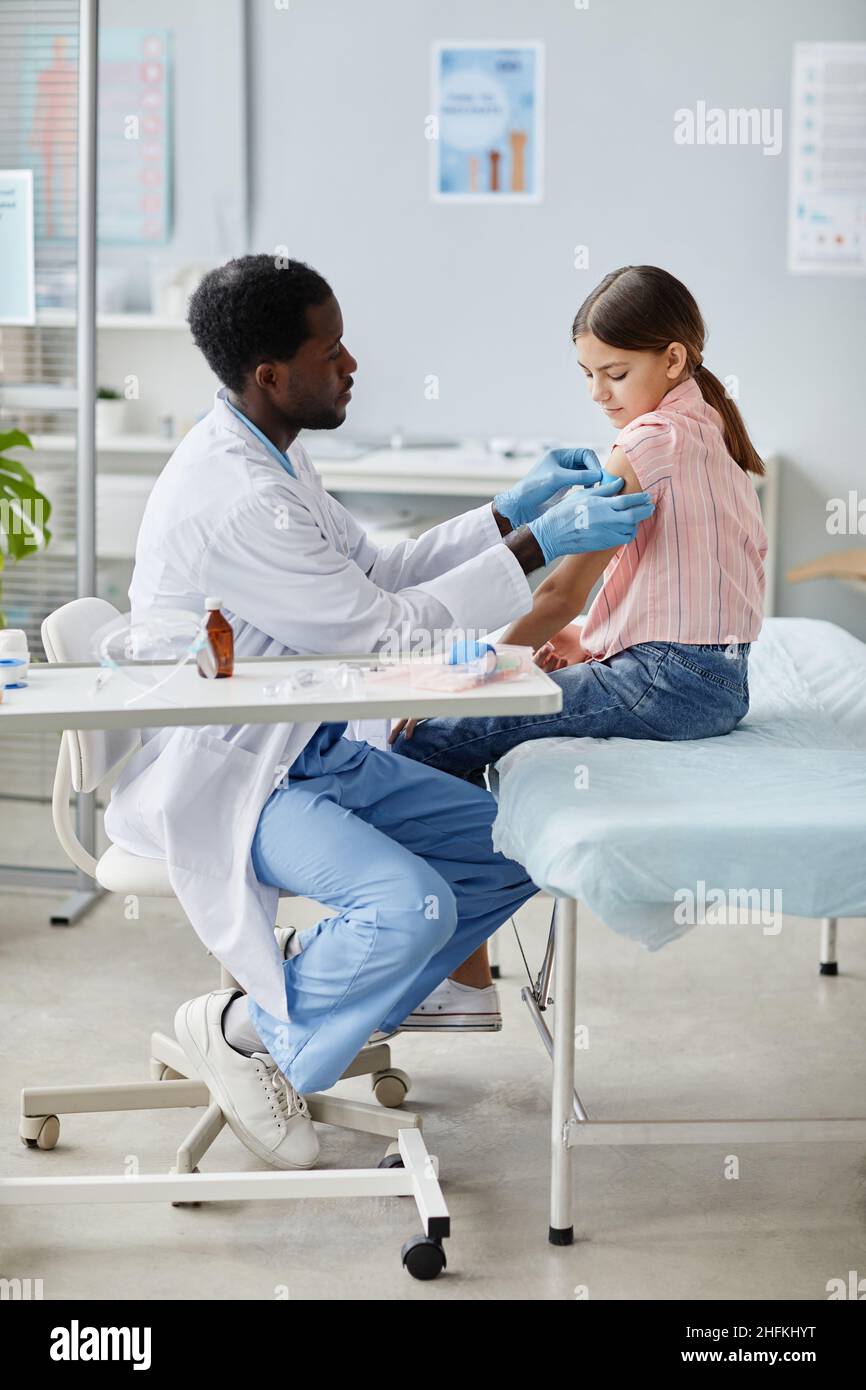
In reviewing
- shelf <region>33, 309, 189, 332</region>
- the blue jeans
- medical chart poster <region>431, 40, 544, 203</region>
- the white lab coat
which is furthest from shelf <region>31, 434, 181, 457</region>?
the blue jeans

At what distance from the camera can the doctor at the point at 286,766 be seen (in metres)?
1.94

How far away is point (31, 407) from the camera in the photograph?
3207mm

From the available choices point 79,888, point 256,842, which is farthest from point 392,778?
point 79,888

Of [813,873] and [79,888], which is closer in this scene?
[813,873]

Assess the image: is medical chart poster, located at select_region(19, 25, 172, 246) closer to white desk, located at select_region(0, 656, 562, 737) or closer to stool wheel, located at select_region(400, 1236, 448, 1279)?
white desk, located at select_region(0, 656, 562, 737)

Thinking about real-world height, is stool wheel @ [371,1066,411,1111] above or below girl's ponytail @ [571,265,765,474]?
below

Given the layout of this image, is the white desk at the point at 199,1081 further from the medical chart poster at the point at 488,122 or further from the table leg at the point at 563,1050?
the medical chart poster at the point at 488,122

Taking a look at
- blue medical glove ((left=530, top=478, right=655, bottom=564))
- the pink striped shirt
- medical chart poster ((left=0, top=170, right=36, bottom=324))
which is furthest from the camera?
medical chart poster ((left=0, top=170, right=36, bottom=324))

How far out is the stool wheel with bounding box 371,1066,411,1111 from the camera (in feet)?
7.61

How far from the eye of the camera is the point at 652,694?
2170mm

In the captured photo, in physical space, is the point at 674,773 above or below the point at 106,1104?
above

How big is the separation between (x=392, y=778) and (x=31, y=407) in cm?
148

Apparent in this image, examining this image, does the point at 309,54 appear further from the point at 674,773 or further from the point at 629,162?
the point at 674,773

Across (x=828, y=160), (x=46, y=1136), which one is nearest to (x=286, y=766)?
(x=46, y=1136)
